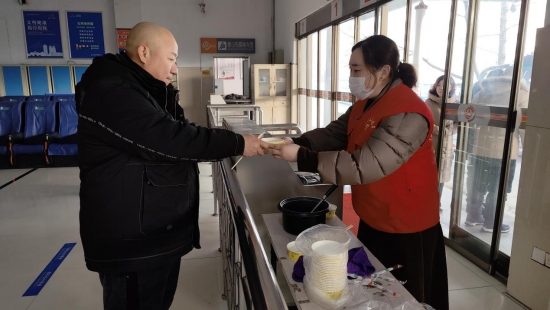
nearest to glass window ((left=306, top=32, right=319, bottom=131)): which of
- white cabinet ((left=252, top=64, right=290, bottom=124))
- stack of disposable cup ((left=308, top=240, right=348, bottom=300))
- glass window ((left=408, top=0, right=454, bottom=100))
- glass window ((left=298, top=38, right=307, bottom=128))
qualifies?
glass window ((left=298, top=38, right=307, bottom=128))

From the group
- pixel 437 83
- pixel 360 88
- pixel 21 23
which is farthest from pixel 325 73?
pixel 21 23

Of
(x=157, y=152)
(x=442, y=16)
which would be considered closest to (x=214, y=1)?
(x=442, y=16)

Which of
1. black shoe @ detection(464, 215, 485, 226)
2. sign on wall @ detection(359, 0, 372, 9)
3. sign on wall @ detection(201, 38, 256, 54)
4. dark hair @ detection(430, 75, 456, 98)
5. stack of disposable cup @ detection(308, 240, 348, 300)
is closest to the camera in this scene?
stack of disposable cup @ detection(308, 240, 348, 300)

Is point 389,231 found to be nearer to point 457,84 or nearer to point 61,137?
point 457,84

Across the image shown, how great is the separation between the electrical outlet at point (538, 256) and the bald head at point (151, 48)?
2359 mm

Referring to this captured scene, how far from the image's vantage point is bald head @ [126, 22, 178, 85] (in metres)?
1.30

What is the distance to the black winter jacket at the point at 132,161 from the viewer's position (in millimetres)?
1158

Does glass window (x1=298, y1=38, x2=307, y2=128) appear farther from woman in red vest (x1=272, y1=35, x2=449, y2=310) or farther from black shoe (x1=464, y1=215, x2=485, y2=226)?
woman in red vest (x1=272, y1=35, x2=449, y2=310)

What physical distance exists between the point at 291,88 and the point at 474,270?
6195 millimetres

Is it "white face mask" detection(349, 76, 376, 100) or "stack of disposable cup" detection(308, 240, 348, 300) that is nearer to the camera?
"stack of disposable cup" detection(308, 240, 348, 300)

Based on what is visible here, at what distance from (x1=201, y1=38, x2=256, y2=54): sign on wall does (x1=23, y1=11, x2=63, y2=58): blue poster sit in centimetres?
365

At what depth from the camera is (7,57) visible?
9.13 metres

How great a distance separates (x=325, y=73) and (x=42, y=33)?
7238 millimetres

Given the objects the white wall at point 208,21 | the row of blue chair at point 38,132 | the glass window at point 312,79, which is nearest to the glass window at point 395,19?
the glass window at point 312,79
